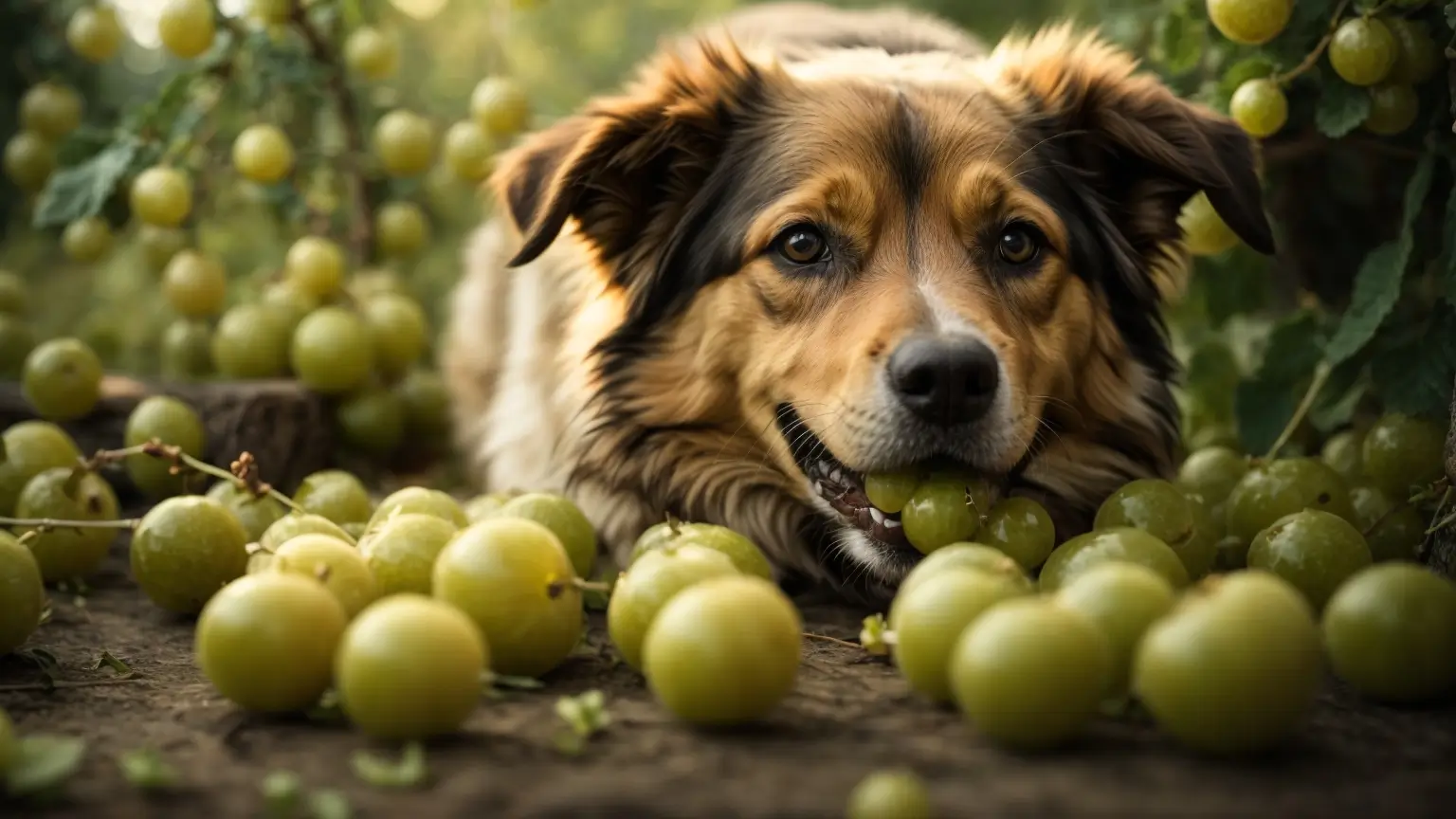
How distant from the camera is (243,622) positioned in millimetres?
1705

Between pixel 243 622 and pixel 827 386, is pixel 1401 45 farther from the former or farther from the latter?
pixel 243 622

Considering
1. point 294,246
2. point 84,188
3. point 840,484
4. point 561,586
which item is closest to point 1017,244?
point 840,484

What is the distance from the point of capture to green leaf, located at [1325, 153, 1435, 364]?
268cm

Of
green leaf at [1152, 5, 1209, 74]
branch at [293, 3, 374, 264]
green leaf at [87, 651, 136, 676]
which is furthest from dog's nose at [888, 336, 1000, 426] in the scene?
branch at [293, 3, 374, 264]

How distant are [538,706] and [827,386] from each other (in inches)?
36.9

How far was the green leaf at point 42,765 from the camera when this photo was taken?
151 centimetres

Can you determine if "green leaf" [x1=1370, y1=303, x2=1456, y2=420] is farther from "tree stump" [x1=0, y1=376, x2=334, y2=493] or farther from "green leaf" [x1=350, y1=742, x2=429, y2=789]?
"tree stump" [x1=0, y1=376, x2=334, y2=493]

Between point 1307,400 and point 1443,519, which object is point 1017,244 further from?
point 1443,519

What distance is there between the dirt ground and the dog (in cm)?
74

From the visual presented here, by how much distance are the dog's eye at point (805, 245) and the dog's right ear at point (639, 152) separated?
325 millimetres

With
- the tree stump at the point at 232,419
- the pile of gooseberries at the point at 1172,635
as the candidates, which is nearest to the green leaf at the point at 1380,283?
the pile of gooseberries at the point at 1172,635

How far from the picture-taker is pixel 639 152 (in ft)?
9.34

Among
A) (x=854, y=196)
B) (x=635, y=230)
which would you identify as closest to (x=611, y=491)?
(x=635, y=230)

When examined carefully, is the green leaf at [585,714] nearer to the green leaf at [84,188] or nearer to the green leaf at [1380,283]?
the green leaf at [1380,283]
